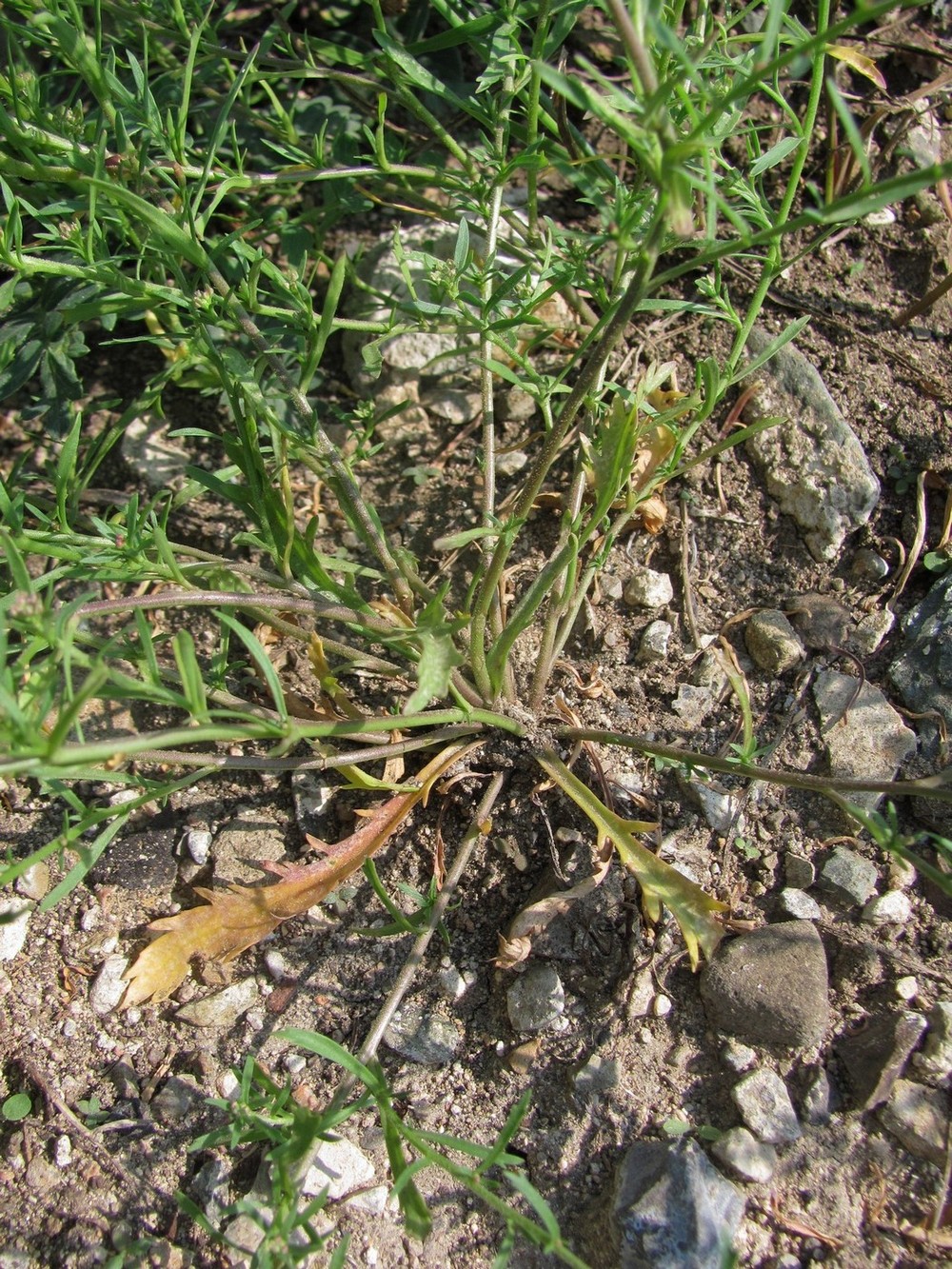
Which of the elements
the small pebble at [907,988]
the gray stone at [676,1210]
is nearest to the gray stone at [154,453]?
the gray stone at [676,1210]

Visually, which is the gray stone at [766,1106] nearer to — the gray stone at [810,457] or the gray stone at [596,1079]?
the gray stone at [596,1079]

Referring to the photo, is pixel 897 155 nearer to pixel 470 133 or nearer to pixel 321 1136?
pixel 470 133

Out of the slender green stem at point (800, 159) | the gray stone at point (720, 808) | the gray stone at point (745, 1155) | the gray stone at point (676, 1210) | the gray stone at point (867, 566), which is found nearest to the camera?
Result: the slender green stem at point (800, 159)

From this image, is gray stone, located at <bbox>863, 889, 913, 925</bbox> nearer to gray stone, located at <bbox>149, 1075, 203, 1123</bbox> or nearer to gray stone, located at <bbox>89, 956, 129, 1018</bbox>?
gray stone, located at <bbox>149, 1075, 203, 1123</bbox>

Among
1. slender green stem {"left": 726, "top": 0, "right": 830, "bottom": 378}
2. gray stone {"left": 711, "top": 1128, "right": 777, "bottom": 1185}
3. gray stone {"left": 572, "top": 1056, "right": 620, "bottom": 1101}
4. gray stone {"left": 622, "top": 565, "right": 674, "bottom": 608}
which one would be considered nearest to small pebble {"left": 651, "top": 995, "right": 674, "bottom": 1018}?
gray stone {"left": 572, "top": 1056, "right": 620, "bottom": 1101}

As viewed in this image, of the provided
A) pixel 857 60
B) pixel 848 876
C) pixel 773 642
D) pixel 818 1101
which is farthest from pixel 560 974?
pixel 857 60
